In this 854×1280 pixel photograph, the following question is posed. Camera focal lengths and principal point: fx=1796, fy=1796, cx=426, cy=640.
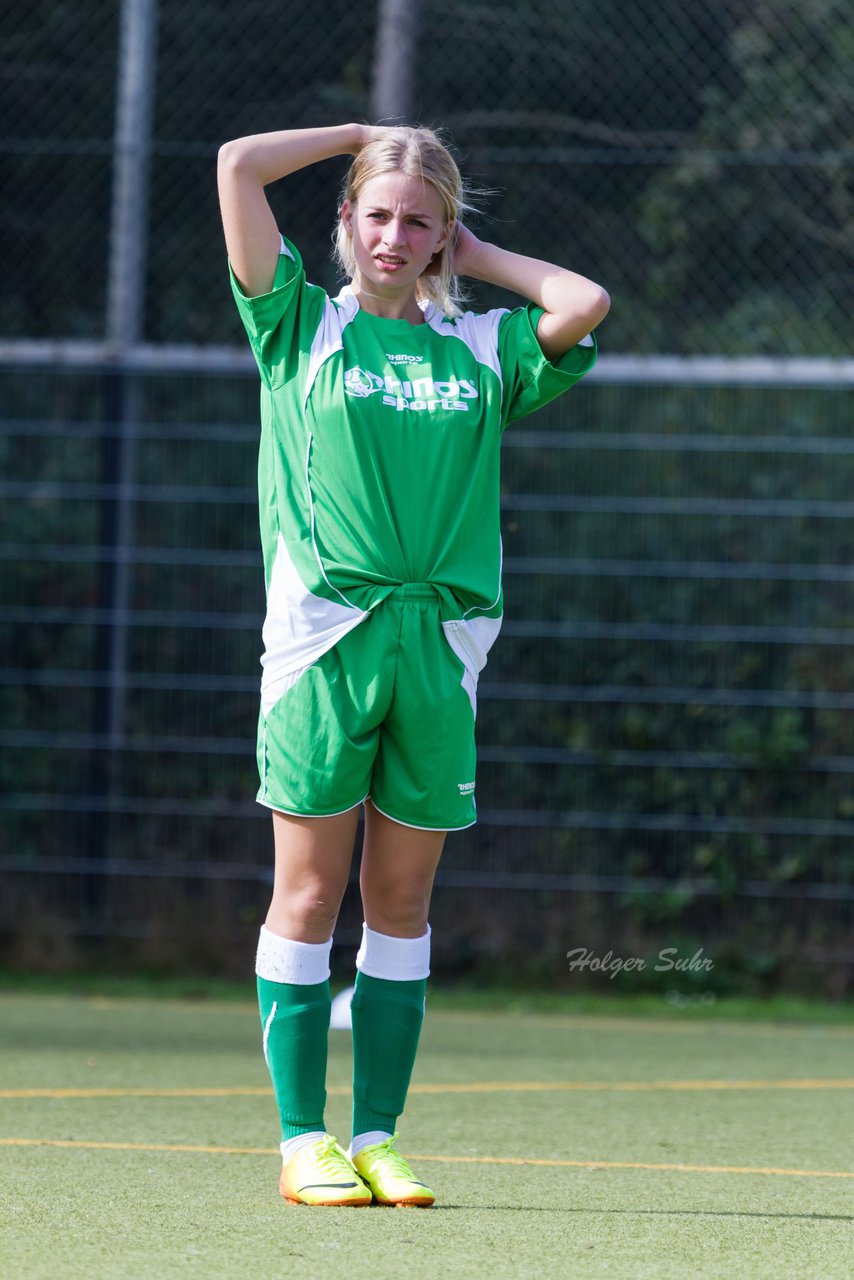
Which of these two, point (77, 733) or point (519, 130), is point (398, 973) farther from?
point (519, 130)

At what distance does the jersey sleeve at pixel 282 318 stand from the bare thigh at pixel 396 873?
0.65m

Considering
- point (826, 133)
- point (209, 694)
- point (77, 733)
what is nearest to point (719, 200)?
point (826, 133)

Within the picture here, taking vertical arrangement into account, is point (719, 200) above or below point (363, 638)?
above

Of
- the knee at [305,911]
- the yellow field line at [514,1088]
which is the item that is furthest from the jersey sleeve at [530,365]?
the yellow field line at [514,1088]

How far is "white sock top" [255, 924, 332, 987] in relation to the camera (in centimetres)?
256

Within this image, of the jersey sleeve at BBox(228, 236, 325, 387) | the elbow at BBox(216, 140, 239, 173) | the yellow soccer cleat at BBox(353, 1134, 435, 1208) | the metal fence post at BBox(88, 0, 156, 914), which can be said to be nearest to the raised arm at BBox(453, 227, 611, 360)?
the jersey sleeve at BBox(228, 236, 325, 387)

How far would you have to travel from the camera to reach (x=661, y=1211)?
2521mm

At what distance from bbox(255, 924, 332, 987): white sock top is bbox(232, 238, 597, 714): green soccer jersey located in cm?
34

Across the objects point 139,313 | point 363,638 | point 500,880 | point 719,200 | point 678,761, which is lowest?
point 500,880

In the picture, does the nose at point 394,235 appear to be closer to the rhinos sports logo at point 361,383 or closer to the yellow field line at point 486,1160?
the rhinos sports logo at point 361,383

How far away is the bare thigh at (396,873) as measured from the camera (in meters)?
2.56

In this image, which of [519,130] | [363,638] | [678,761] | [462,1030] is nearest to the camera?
[363,638]

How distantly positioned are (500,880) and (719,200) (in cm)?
251

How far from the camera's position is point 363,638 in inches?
98.5
